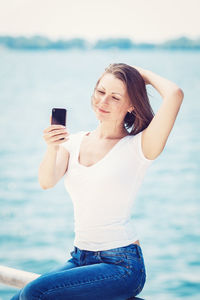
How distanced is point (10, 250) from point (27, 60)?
43204mm

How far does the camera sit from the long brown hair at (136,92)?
2131mm

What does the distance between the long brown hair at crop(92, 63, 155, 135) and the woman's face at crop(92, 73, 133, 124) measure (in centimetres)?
2

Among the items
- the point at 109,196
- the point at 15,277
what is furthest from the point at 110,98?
the point at 15,277

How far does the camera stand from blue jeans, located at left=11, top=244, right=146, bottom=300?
6.12 feet

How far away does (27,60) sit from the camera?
57.1 metres

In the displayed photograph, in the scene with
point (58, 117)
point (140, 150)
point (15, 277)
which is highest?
point (58, 117)

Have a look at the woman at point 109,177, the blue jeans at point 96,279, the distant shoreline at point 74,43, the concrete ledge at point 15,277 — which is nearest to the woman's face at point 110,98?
the woman at point 109,177

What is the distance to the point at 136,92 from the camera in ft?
7.02

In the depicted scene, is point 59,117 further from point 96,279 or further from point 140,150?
point 96,279

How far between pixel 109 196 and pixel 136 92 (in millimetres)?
454

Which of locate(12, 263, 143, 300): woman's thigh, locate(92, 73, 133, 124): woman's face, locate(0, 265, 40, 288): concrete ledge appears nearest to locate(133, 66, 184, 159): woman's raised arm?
locate(92, 73, 133, 124): woman's face

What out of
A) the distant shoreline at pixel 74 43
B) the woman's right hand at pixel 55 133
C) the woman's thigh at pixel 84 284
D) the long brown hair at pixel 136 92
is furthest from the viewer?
the distant shoreline at pixel 74 43

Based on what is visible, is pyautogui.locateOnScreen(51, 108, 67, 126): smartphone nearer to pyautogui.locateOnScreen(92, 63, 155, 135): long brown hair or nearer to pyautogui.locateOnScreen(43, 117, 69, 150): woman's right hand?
pyautogui.locateOnScreen(43, 117, 69, 150): woman's right hand

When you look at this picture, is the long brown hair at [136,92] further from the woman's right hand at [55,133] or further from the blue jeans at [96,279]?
the blue jeans at [96,279]
